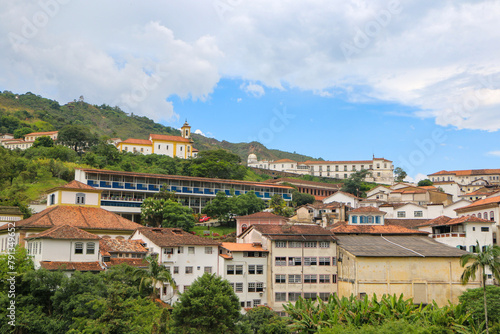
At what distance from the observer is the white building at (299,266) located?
45.5 meters

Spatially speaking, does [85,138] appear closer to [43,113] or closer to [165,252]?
[43,113]

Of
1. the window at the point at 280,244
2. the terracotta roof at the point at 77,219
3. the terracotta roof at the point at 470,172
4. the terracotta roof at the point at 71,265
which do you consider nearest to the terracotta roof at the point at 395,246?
the window at the point at 280,244

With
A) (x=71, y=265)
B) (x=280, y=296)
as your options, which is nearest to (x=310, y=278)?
(x=280, y=296)

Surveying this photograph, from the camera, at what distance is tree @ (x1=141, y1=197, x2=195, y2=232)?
5944 centimetres

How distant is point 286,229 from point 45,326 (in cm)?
2454

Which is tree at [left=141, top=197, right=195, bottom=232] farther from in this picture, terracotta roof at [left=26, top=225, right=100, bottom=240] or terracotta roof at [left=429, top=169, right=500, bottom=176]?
terracotta roof at [left=429, top=169, right=500, bottom=176]

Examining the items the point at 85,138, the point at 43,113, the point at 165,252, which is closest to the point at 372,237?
the point at 165,252

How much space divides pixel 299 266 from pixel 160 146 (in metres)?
77.0

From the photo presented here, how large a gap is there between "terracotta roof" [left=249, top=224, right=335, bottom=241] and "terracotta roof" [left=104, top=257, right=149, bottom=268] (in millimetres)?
12145

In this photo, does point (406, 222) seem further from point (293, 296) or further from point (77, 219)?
point (77, 219)

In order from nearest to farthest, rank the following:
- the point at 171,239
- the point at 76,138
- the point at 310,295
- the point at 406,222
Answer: the point at 171,239
the point at 310,295
the point at 406,222
the point at 76,138

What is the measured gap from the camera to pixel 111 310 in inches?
1225

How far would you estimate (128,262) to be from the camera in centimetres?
4159

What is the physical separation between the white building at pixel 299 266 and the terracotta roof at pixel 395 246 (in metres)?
2.08
